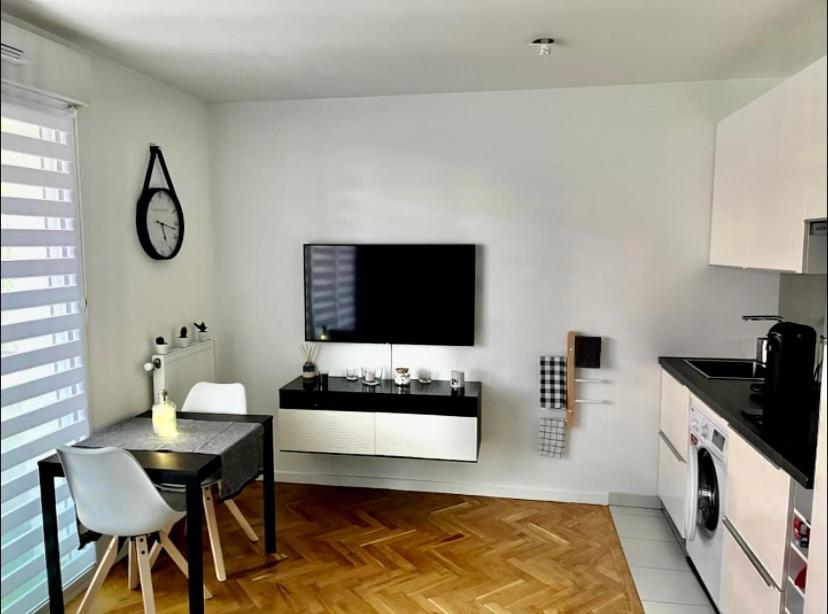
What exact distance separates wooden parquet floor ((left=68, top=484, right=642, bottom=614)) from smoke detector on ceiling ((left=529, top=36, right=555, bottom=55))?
248cm

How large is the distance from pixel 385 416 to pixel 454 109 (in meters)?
1.89

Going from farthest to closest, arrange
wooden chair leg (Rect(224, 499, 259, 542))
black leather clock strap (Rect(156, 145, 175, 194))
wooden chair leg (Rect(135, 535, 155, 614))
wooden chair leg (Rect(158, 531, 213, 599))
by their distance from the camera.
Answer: black leather clock strap (Rect(156, 145, 175, 194)), wooden chair leg (Rect(224, 499, 259, 542)), wooden chair leg (Rect(158, 531, 213, 599)), wooden chair leg (Rect(135, 535, 155, 614))

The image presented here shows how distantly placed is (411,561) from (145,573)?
127 cm

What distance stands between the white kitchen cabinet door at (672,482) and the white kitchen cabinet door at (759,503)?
57 cm

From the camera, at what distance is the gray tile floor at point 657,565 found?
266 cm

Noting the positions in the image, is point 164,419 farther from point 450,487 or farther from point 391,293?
point 450,487

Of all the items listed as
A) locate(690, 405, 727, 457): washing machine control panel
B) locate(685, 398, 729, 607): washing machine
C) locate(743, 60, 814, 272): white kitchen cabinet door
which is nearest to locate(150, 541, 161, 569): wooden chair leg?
locate(685, 398, 729, 607): washing machine

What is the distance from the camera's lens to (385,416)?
346 cm

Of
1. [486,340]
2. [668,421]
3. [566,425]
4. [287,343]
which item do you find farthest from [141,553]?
[668,421]

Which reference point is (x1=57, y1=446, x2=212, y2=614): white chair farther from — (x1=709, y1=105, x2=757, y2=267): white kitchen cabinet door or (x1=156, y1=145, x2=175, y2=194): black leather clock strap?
(x1=709, y1=105, x2=757, y2=267): white kitchen cabinet door

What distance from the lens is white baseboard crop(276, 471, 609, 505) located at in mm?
3682

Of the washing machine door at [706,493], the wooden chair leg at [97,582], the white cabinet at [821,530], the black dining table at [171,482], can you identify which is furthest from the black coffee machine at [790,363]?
the wooden chair leg at [97,582]

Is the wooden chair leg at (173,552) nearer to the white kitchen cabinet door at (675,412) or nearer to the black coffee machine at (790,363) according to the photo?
the white kitchen cabinet door at (675,412)

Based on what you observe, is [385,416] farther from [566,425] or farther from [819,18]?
[819,18]
